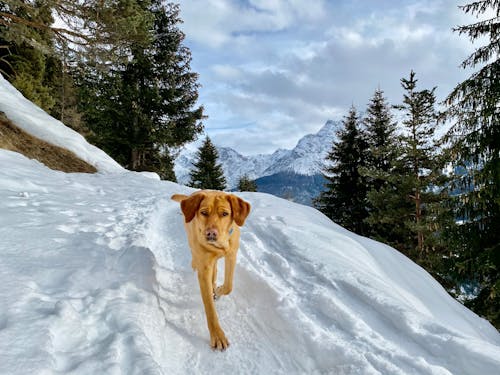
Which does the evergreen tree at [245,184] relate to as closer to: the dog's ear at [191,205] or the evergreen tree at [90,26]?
the evergreen tree at [90,26]

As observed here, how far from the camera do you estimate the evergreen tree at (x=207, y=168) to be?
3559cm

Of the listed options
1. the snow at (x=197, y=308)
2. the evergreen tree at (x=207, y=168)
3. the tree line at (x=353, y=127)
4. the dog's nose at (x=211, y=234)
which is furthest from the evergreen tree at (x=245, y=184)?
the dog's nose at (x=211, y=234)

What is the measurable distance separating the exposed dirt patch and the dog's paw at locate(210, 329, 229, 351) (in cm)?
1107

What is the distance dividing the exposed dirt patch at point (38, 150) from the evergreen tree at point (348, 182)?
17.4m

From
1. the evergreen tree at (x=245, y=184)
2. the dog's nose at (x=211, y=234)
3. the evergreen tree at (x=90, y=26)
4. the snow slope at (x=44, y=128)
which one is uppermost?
the evergreen tree at (x=90, y=26)

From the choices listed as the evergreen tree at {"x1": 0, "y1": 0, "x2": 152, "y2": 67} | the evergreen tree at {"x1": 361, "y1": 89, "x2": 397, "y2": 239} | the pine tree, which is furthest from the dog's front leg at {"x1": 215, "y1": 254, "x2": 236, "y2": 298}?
the evergreen tree at {"x1": 361, "y1": 89, "x2": 397, "y2": 239}

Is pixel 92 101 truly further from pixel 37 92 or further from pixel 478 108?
pixel 478 108

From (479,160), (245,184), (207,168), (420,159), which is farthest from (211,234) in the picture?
(245,184)

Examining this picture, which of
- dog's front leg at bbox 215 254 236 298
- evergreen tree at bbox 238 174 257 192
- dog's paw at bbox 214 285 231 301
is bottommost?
dog's paw at bbox 214 285 231 301

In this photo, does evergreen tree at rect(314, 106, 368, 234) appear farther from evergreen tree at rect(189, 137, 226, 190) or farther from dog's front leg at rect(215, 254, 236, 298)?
dog's front leg at rect(215, 254, 236, 298)

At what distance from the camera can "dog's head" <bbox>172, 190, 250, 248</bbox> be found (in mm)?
3186

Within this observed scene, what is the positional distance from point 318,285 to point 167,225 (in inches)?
158

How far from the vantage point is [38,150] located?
11.9 meters

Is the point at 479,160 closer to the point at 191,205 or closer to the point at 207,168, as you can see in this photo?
the point at 191,205
